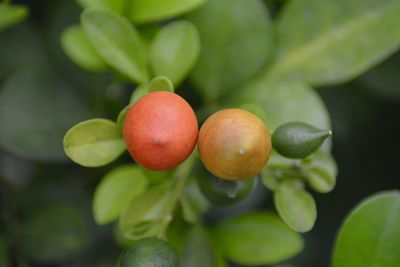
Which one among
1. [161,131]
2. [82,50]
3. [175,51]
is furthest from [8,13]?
[161,131]

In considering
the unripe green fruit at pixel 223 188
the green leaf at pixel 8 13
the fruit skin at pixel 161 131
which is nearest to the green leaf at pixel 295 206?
the unripe green fruit at pixel 223 188

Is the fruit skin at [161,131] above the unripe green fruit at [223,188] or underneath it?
above

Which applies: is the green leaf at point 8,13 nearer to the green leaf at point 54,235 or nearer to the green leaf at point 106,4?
the green leaf at point 106,4

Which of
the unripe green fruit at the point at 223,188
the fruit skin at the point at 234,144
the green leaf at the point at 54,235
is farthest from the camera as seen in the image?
the green leaf at the point at 54,235

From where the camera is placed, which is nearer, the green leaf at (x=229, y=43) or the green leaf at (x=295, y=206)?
the green leaf at (x=295, y=206)

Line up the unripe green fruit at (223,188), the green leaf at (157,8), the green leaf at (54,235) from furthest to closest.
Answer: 1. the green leaf at (54,235)
2. the green leaf at (157,8)
3. the unripe green fruit at (223,188)

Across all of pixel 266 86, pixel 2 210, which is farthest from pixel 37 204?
pixel 266 86
